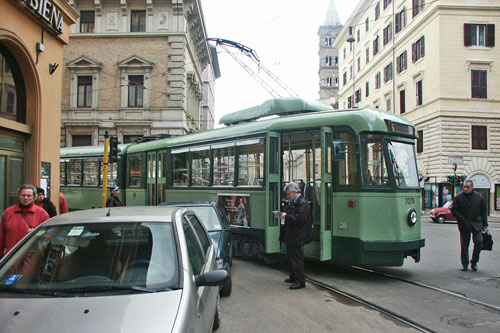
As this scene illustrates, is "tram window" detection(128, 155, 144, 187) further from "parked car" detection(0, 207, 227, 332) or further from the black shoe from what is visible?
"parked car" detection(0, 207, 227, 332)

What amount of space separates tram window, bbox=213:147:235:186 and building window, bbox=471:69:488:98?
2792 centimetres

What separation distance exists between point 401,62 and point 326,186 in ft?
110

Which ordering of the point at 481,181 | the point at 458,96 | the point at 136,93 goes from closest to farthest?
the point at 136,93
the point at 481,181
the point at 458,96

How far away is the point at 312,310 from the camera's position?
19.2 ft

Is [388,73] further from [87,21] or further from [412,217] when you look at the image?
[412,217]

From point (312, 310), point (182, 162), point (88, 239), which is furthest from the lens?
point (182, 162)

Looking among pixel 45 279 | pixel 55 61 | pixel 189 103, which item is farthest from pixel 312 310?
pixel 189 103

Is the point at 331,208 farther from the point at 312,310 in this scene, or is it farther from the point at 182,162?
the point at 182,162

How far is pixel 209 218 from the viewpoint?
7859 mm

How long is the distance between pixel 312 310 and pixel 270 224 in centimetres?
297

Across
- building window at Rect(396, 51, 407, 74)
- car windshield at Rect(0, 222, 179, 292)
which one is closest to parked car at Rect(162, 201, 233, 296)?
car windshield at Rect(0, 222, 179, 292)

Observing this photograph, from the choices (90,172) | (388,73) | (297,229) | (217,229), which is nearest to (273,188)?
(217,229)

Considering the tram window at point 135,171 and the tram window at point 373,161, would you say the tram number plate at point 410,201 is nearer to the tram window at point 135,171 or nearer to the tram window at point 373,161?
the tram window at point 373,161

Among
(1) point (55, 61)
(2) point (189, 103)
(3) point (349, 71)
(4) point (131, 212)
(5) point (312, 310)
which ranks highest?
(3) point (349, 71)
